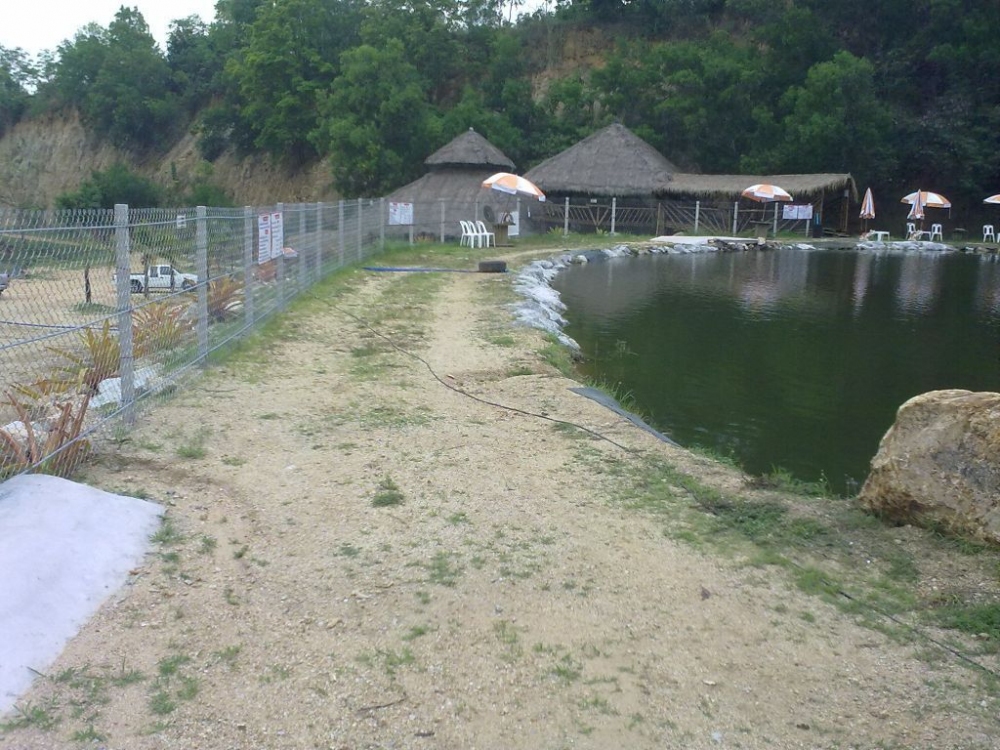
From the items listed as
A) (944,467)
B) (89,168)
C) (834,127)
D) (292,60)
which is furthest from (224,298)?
(89,168)

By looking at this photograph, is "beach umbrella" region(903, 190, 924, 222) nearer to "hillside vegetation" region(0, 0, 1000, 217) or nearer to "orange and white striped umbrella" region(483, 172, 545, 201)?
"hillside vegetation" region(0, 0, 1000, 217)

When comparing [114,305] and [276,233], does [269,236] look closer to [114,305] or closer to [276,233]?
[276,233]

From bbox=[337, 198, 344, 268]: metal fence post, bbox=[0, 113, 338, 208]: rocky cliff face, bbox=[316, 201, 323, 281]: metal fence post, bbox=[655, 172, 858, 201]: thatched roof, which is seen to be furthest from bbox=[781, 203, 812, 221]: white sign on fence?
bbox=[316, 201, 323, 281]: metal fence post

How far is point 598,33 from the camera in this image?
48.8 meters

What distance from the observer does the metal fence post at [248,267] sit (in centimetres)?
976

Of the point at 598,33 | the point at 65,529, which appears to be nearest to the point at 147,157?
the point at 598,33

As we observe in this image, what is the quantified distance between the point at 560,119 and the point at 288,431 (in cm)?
3655

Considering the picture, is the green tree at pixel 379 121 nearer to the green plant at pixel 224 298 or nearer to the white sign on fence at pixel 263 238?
the white sign on fence at pixel 263 238

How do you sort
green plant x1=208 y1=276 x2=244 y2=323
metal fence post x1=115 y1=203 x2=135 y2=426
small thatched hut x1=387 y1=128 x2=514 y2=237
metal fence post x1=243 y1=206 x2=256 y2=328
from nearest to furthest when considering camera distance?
1. metal fence post x1=115 y1=203 x2=135 y2=426
2. green plant x1=208 y1=276 x2=244 y2=323
3. metal fence post x1=243 y1=206 x2=256 y2=328
4. small thatched hut x1=387 y1=128 x2=514 y2=237

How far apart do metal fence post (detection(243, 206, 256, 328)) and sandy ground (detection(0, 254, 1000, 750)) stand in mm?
3239

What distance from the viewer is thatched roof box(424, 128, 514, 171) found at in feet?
101

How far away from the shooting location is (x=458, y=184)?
30.5 meters

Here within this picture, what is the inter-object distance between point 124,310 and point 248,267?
3.69m

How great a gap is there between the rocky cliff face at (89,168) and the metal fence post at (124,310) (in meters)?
40.9
